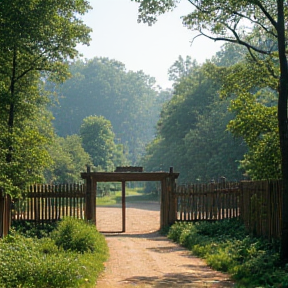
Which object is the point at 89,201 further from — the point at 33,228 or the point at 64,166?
the point at 64,166

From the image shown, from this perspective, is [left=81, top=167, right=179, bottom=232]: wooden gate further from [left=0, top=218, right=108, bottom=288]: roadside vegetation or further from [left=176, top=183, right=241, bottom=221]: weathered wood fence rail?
[left=0, top=218, right=108, bottom=288]: roadside vegetation

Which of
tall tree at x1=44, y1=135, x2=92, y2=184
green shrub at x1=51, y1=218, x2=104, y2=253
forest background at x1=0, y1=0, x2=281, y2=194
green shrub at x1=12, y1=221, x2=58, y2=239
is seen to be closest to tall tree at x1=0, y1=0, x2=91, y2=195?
forest background at x1=0, y1=0, x2=281, y2=194

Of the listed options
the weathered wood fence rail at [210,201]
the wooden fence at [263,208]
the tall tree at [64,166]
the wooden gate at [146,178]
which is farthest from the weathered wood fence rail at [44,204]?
the tall tree at [64,166]

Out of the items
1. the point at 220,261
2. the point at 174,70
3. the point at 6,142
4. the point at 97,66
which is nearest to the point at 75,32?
the point at 6,142

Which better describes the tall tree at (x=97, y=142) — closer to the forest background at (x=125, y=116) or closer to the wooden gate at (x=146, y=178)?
the forest background at (x=125, y=116)

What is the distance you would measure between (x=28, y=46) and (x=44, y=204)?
6047 mm

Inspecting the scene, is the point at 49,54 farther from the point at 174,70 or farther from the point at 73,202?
the point at 174,70

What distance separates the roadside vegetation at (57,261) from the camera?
9297 mm

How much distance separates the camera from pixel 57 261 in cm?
1029

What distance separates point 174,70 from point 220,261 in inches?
4026

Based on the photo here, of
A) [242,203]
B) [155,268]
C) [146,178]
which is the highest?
[146,178]

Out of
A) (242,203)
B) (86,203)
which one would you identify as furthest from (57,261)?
(86,203)

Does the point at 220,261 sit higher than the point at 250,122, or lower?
lower

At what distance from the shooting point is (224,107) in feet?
164
